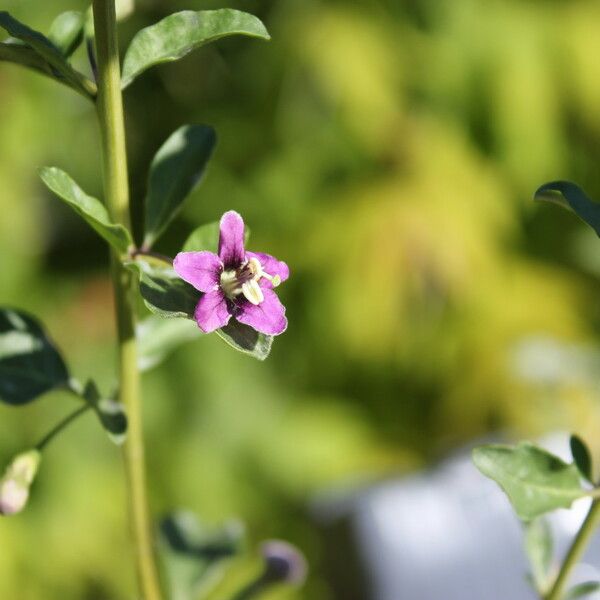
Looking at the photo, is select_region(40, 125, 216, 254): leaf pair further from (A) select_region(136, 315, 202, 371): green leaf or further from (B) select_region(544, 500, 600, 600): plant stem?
(B) select_region(544, 500, 600, 600): plant stem

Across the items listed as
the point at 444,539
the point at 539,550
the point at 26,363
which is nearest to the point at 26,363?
the point at 26,363

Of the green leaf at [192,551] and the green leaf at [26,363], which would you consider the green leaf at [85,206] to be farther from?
the green leaf at [192,551]

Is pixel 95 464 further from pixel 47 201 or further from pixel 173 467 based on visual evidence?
pixel 47 201

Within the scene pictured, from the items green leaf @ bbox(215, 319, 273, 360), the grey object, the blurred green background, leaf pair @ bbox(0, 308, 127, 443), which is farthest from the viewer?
the blurred green background

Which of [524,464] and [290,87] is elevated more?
[524,464]

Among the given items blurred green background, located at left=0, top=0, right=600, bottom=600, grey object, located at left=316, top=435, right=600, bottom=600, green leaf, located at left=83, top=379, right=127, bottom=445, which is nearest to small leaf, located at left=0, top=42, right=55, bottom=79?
green leaf, located at left=83, top=379, right=127, bottom=445

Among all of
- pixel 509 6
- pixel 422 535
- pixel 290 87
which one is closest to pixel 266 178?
pixel 290 87
